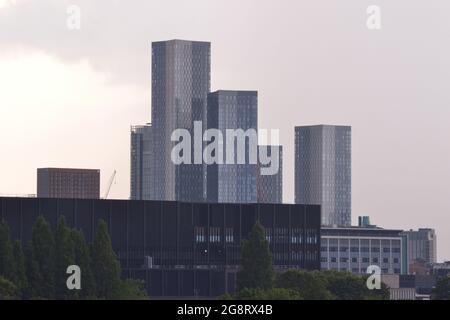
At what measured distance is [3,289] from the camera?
196 metres
